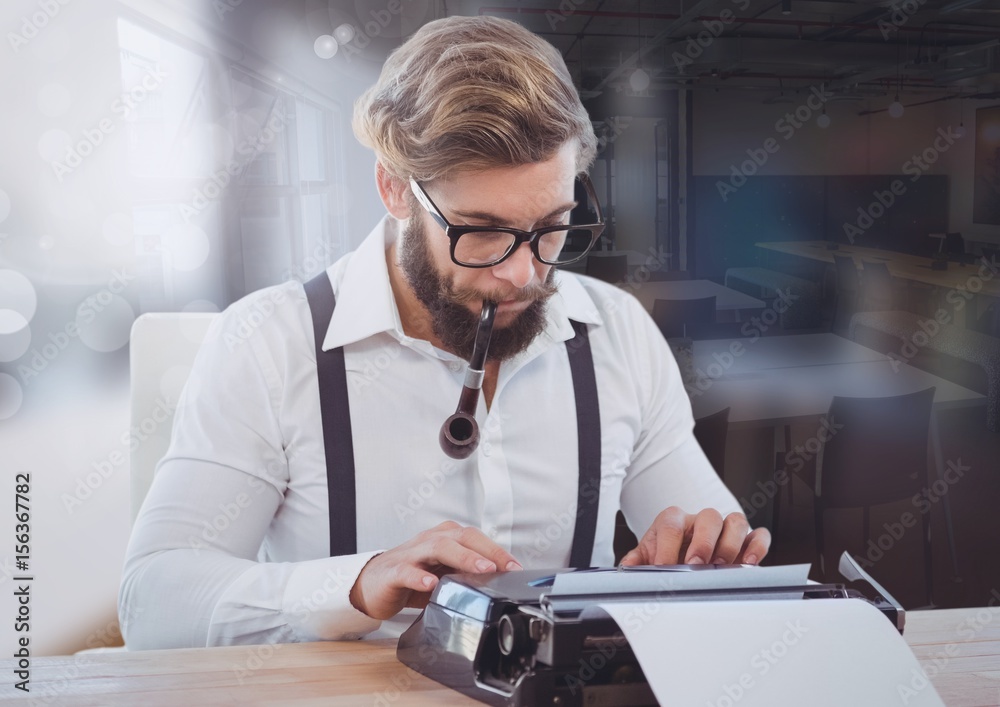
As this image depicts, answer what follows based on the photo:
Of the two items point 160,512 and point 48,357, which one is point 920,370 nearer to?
point 160,512

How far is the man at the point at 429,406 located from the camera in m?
1.11

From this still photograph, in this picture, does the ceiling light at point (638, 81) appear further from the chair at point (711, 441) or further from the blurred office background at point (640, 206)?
the chair at point (711, 441)

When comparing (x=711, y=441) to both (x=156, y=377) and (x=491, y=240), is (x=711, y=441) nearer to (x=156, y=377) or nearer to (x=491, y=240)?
(x=491, y=240)

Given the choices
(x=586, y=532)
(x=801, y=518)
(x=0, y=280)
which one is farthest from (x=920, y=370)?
(x=0, y=280)

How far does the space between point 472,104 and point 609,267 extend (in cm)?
118

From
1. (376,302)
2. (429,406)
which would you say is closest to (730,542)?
(429,406)

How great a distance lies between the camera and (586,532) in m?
1.35
